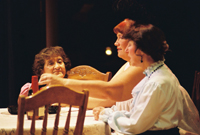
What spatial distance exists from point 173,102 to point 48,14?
2732mm

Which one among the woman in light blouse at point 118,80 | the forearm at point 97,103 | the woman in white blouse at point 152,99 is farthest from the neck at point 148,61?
the forearm at point 97,103

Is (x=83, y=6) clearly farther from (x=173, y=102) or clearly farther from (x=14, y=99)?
(x=173, y=102)

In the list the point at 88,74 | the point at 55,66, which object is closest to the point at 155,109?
the point at 55,66

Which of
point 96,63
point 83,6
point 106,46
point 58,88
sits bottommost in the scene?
point 96,63

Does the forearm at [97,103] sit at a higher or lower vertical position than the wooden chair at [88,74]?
lower

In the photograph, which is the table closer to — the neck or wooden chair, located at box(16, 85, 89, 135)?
wooden chair, located at box(16, 85, 89, 135)

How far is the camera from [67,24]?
13.3 ft

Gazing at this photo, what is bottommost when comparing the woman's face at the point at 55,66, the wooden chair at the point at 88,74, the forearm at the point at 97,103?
the forearm at the point at 97,103

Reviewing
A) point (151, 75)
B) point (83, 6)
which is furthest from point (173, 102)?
point (83, 6)

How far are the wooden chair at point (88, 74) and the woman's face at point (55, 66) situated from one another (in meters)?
0.27

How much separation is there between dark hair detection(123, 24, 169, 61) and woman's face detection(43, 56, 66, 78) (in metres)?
1.11

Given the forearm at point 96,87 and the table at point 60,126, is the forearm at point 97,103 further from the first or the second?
the table at point 60,126

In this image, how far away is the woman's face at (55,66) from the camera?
2.52 metres

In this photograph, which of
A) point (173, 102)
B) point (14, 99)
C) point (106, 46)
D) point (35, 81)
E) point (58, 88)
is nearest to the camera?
point (58, 88)
